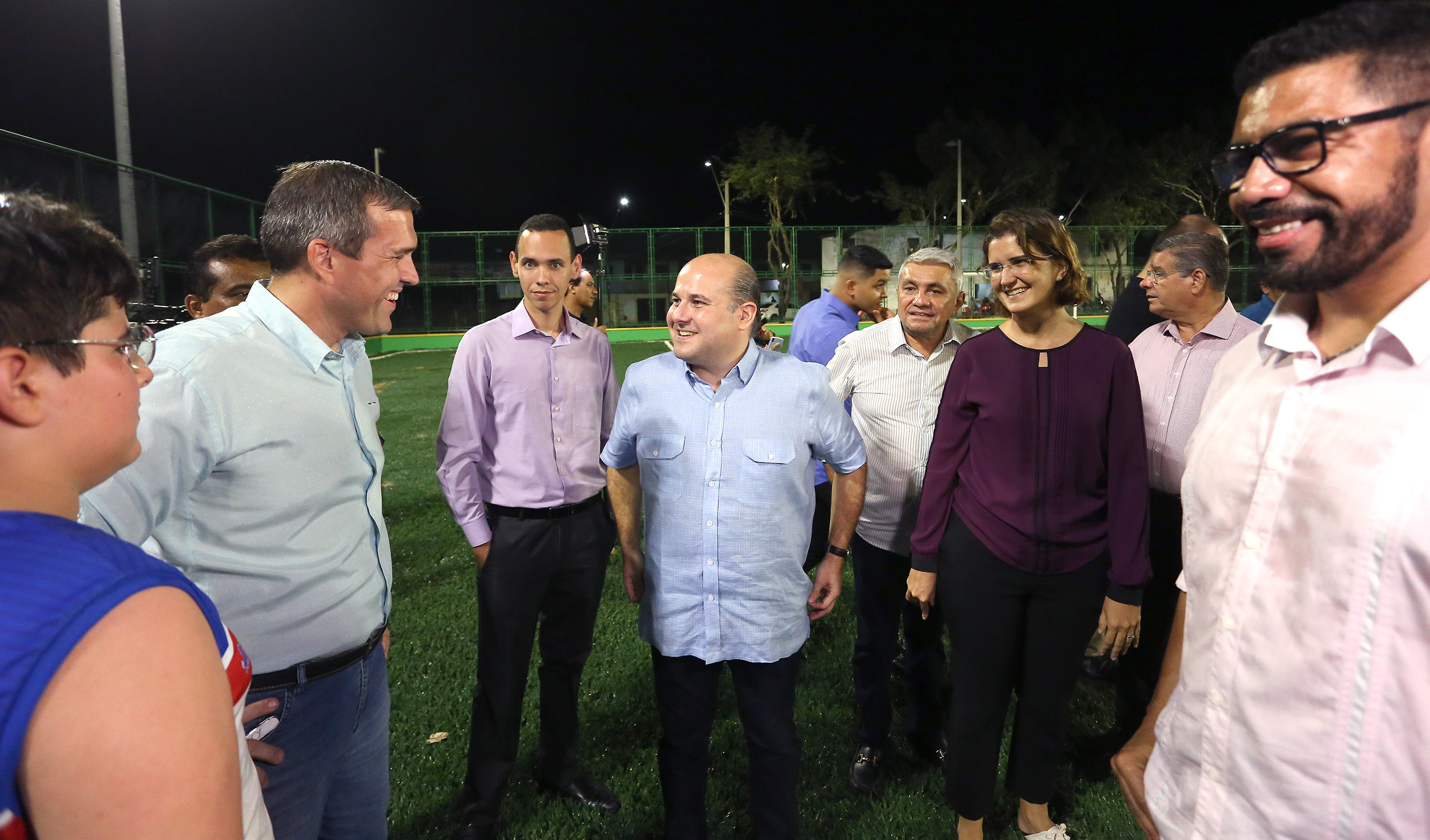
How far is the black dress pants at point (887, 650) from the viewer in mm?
3549

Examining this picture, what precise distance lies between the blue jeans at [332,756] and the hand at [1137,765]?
6.07 feet

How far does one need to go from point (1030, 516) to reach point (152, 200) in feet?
58.7

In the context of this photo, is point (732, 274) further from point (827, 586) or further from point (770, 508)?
point (827, 586)

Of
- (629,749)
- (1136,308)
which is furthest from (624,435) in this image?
(1136,308)

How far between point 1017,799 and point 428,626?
352 cm

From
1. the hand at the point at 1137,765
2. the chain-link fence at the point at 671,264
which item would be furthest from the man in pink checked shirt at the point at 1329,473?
the chain-link fence at the point at 671,264

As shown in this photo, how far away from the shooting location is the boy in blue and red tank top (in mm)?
727

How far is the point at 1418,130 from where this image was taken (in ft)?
3.73

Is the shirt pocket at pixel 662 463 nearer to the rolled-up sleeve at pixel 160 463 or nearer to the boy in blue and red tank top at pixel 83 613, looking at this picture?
the rolled-up sleeve at pixel 160 463

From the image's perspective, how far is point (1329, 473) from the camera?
1188 mm

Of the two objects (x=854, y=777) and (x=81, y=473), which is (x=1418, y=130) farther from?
(x=854, y=777)

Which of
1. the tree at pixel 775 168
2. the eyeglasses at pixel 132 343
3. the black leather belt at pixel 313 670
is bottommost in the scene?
the black leather belt at pixel 313 670

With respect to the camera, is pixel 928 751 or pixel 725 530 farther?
pixel 928 751

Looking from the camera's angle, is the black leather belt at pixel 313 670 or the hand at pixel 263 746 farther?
the black leather belt at pixel 313 670
